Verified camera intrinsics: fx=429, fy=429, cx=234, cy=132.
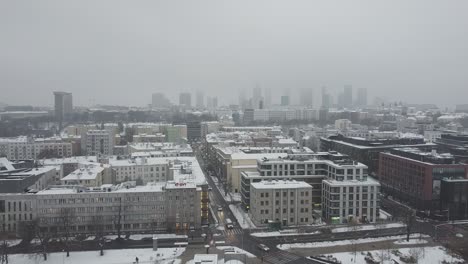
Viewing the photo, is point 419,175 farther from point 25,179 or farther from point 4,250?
point 25,179

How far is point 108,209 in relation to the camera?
2772 centimetres

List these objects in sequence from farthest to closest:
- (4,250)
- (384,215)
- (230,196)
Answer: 1. (230,196)
2. (384,215)
3. (4,250)

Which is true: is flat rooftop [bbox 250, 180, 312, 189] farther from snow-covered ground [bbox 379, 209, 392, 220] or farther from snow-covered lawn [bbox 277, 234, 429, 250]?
snow-covered ground [bbox 379, 209, 392, 220]

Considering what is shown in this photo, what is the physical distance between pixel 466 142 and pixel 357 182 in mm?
25220

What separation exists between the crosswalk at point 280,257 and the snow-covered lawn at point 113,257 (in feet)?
15.8

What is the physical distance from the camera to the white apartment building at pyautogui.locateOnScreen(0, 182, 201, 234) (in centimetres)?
2741

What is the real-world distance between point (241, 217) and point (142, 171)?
38.6 ft

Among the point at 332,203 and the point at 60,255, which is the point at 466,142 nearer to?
the point at 332,203

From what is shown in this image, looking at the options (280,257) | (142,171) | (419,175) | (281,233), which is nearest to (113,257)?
(280,257)

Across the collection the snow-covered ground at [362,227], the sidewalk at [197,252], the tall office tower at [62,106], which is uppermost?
the tall office tower at [62,106]

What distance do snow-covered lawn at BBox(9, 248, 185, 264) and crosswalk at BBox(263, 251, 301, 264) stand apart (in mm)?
4814

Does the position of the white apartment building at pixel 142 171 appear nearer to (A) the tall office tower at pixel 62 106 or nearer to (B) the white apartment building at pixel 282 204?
(B) the white apartment building at pixel 282 204

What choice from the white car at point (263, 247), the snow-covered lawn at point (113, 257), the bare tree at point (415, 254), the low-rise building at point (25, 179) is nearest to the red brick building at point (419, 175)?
the bare tree at point (415, 254)

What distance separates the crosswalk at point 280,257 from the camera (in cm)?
2267
